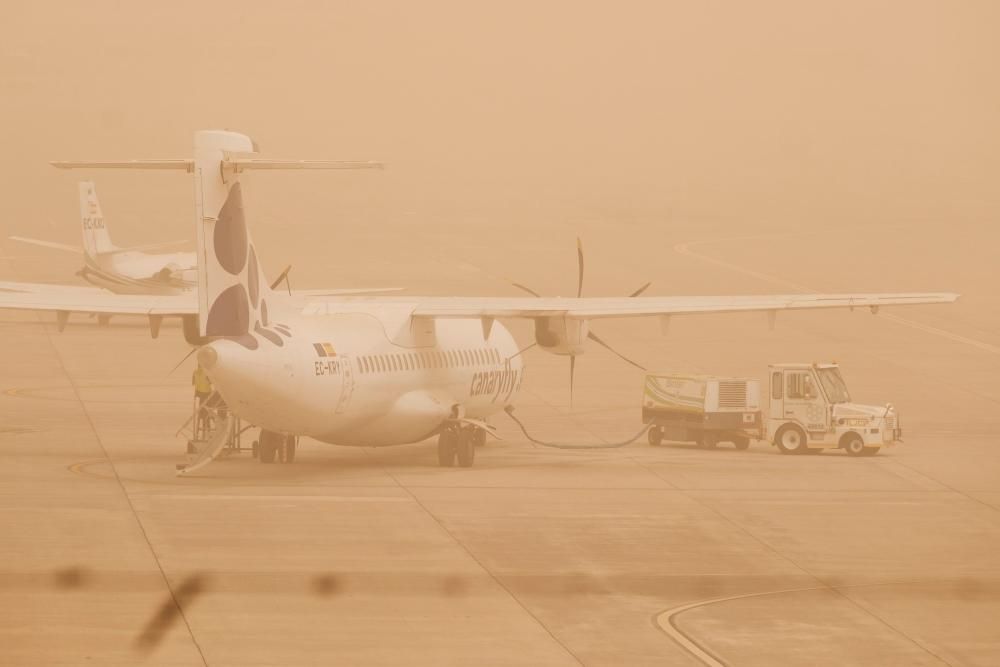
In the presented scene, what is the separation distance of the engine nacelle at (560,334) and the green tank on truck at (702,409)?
3920mm

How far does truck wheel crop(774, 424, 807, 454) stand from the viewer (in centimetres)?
4103

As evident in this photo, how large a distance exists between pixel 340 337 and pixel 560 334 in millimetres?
5483

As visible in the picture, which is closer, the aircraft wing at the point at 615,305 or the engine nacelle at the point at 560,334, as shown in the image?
the aircraft wing at the point at 615,305

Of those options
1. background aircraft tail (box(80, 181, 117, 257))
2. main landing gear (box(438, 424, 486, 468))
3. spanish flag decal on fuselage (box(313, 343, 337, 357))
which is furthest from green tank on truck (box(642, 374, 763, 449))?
background aircraft tail (box(80, 181, 117, 257))

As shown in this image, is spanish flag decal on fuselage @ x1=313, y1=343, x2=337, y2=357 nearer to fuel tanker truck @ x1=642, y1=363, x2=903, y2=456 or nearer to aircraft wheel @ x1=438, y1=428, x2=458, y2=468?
aircraft wheel @ x1=438, y1=428, x2=458, y2=468

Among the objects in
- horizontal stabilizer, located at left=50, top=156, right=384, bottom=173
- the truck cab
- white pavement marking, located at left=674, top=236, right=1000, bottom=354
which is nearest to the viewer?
horizontal stabilizer, located at left=50, top=156, right=384, bottom=173

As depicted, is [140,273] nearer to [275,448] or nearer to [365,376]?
[275,448]

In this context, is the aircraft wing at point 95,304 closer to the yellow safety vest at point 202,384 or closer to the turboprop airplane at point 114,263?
the yellow safety vest at point 202,384

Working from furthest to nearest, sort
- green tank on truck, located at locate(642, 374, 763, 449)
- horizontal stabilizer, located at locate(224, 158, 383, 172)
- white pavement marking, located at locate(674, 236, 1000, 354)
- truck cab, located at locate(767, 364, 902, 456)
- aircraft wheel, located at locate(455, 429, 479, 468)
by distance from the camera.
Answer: white pavement marking, located at locate(674, 236, 1000, 354)
green tank on truck, located at locate(642, 374, 763, 449)
truck cab, located at locate(767, 364, 902, 456)
aircraft wheel, located at locate(455, 429, 479, 468)
horizontal stabilizer, located at locate(224, 158, 383, 172)

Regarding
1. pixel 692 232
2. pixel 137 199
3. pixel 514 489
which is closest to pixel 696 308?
pixel 514 489

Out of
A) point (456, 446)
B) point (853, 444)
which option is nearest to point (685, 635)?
point (456, 446)

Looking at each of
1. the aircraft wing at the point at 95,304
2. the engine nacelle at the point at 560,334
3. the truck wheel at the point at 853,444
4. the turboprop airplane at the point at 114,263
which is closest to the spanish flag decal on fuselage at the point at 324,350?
the aircraft wing at the point at 95,304

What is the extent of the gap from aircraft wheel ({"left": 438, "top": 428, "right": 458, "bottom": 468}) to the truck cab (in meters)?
8.28

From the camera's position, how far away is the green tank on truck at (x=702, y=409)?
135 feet
